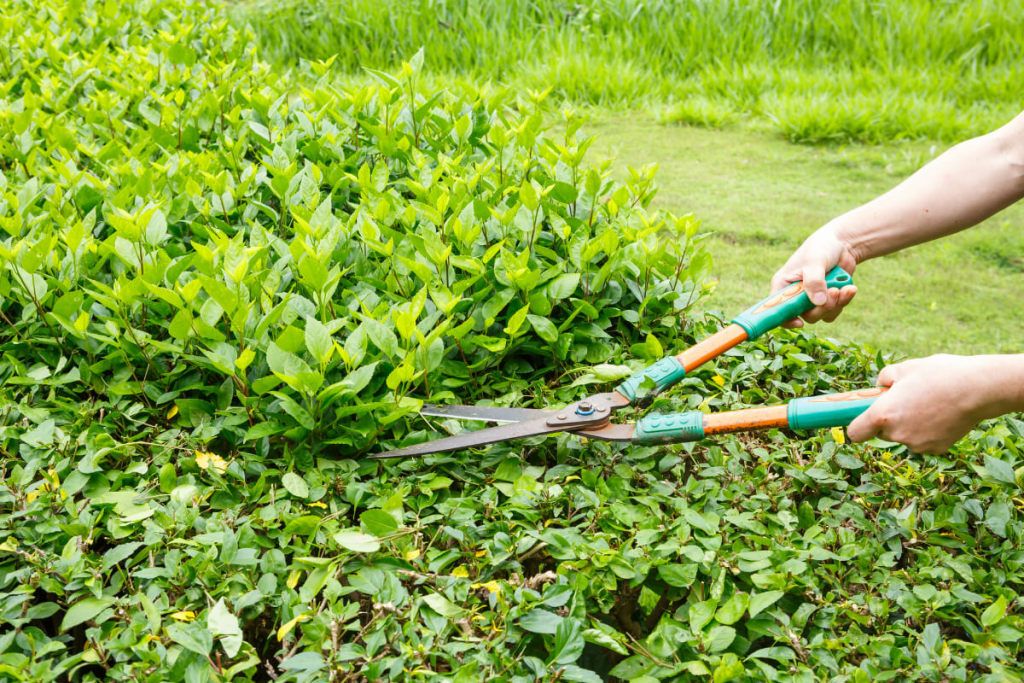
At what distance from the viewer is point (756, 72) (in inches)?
253

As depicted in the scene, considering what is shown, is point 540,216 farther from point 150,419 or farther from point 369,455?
point 150,419

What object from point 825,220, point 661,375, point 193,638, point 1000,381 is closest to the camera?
point 193,638

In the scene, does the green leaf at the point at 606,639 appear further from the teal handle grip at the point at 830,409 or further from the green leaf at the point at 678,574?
the teal handle grip at the point at 830,409

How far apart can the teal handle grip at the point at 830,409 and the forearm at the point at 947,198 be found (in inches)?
26.2

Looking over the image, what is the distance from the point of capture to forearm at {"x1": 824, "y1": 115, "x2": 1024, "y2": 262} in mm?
2139

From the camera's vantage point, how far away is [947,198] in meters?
2.19

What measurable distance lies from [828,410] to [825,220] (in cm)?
324

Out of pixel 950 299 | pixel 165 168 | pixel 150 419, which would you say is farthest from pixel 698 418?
pixel 950 299

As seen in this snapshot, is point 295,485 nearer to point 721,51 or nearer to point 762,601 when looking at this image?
point 762,601

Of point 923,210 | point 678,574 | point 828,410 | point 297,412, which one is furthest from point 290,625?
point 923,210

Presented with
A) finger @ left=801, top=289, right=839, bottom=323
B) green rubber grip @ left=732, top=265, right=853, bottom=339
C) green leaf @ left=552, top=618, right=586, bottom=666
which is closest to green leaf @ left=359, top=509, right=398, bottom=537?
green leaf @ left=552, top=618, right=586, bottom=666

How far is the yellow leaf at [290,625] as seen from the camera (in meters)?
1.42

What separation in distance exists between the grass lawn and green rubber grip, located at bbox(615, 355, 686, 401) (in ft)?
5.45

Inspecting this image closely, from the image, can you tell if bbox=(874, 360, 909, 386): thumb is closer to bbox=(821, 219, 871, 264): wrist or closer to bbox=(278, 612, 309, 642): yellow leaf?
bbox=(821, 219, 871, 264): wrist
